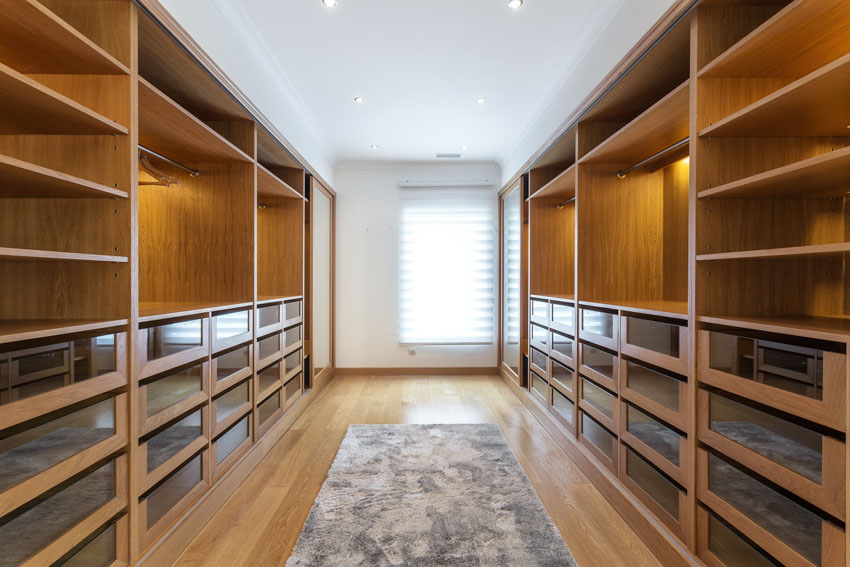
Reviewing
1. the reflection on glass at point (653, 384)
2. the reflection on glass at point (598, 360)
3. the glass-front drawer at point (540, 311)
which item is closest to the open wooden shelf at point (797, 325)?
the reflection on glass at point (653, 384)

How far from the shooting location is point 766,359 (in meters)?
1.45

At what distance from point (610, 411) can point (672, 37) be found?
190 cm

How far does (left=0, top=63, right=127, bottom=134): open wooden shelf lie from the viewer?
1229 mm

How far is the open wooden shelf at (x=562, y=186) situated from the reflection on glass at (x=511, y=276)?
1.88ft

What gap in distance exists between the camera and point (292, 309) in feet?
12.7

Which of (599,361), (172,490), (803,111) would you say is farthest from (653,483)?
(172,490)

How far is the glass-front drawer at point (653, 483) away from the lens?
1923 mm

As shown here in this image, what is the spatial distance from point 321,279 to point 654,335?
3.62m

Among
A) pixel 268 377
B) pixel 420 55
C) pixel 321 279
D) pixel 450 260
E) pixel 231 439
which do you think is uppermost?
pixel 420 55

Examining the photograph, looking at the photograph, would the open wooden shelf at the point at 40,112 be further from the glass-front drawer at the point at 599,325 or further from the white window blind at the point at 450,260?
the white window blind at the point at 450,260

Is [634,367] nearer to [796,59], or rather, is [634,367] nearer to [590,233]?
[590,233]

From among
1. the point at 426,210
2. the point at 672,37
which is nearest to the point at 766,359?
the point at 672,37

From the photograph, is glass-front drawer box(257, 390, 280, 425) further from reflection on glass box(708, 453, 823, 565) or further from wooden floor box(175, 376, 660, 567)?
reflection on glass box(708, 453, 823, 565)

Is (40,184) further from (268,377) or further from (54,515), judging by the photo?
(268,377)
